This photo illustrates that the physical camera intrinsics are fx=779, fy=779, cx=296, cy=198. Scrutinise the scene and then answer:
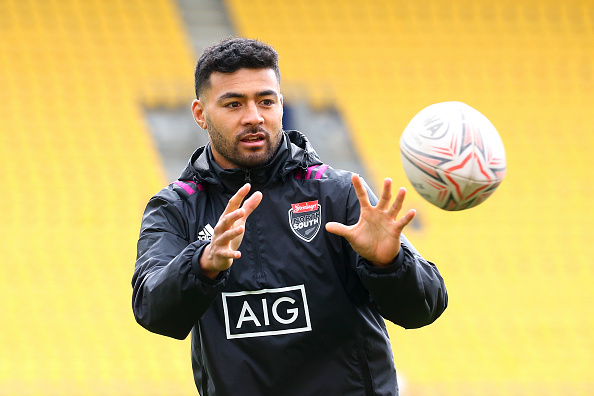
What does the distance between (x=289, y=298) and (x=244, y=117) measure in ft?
2.52

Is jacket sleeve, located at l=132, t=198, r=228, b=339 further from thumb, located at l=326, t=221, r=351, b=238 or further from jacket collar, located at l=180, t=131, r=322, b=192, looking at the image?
thumb, located at l=326, t=221, r=351, b=238

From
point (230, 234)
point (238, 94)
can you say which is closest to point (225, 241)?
point (230, 234)

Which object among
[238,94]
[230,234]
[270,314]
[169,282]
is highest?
[238,94]

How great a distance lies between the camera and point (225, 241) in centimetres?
267

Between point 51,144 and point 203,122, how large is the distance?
6.25m

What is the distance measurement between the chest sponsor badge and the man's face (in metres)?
0.25

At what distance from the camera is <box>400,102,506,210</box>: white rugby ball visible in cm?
308

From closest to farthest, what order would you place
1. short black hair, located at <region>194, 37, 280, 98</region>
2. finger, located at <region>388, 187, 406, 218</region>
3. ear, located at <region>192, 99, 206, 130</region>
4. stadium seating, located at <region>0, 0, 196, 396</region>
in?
finger, located at <region>388, 187, 406, 218</region> < short black hair, located at <region>194, 37, 280, 98</region> < ear, located at <region>192, 99, 206, 130</region> < stadium seating, located at <region>0, 0, 196, 396</region>

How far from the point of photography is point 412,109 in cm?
1022

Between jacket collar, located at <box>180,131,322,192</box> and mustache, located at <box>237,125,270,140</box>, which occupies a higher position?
mustache, located at <box>237,125,270,140</box>

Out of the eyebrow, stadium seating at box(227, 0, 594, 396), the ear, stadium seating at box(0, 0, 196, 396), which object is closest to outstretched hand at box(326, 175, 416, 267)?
the eyebrow

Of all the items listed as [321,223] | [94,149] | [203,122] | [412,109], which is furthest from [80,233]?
[321,223]

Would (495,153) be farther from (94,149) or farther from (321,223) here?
(94,149)

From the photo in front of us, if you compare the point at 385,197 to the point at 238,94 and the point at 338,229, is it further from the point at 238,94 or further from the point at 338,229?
the point at 238,94
